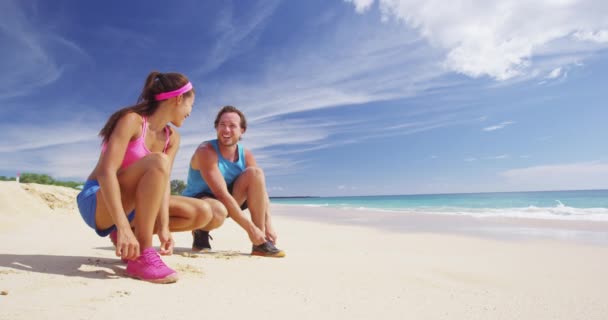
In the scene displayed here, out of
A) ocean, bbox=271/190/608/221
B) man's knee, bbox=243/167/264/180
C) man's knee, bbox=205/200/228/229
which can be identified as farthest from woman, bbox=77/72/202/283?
ocean, bbox=271/190/608/221

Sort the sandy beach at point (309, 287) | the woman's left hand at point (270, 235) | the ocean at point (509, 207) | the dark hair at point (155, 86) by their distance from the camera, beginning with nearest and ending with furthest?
the sandy beach at point (309, 287) < the dark hair at point (155, 86) < the woman's left hand at point (270, 235) < the ocean at point (509, 207)

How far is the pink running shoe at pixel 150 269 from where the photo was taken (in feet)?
6.44

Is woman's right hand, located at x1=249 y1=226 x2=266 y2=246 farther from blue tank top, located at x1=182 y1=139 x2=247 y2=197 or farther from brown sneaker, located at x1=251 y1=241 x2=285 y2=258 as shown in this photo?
blue tank top, located at x1=182 y1=139 x2=247 y2=197

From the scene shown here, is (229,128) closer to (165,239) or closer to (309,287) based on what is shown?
(165,239)

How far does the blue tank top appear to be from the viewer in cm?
337

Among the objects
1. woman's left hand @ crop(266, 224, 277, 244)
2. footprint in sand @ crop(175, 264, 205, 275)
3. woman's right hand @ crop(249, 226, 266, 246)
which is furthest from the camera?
woman's left hand @ crop(266, 224, 277, 244)

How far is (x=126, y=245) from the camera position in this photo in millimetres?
1854

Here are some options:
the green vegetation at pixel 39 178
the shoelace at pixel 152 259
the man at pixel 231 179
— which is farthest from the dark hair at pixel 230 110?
the green vegetation at pixel 39 178

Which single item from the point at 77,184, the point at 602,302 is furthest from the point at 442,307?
the point at 77,184

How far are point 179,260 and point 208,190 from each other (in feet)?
2.70

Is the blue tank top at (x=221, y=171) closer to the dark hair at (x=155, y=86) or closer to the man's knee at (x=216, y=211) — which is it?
the man's knee at (x=216, y=211)

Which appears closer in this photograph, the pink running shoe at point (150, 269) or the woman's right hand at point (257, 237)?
the pink running shoe at point (150, 269)

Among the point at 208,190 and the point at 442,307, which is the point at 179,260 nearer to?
the point at 208,190

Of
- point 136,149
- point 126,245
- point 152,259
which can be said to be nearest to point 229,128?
point 136,149
